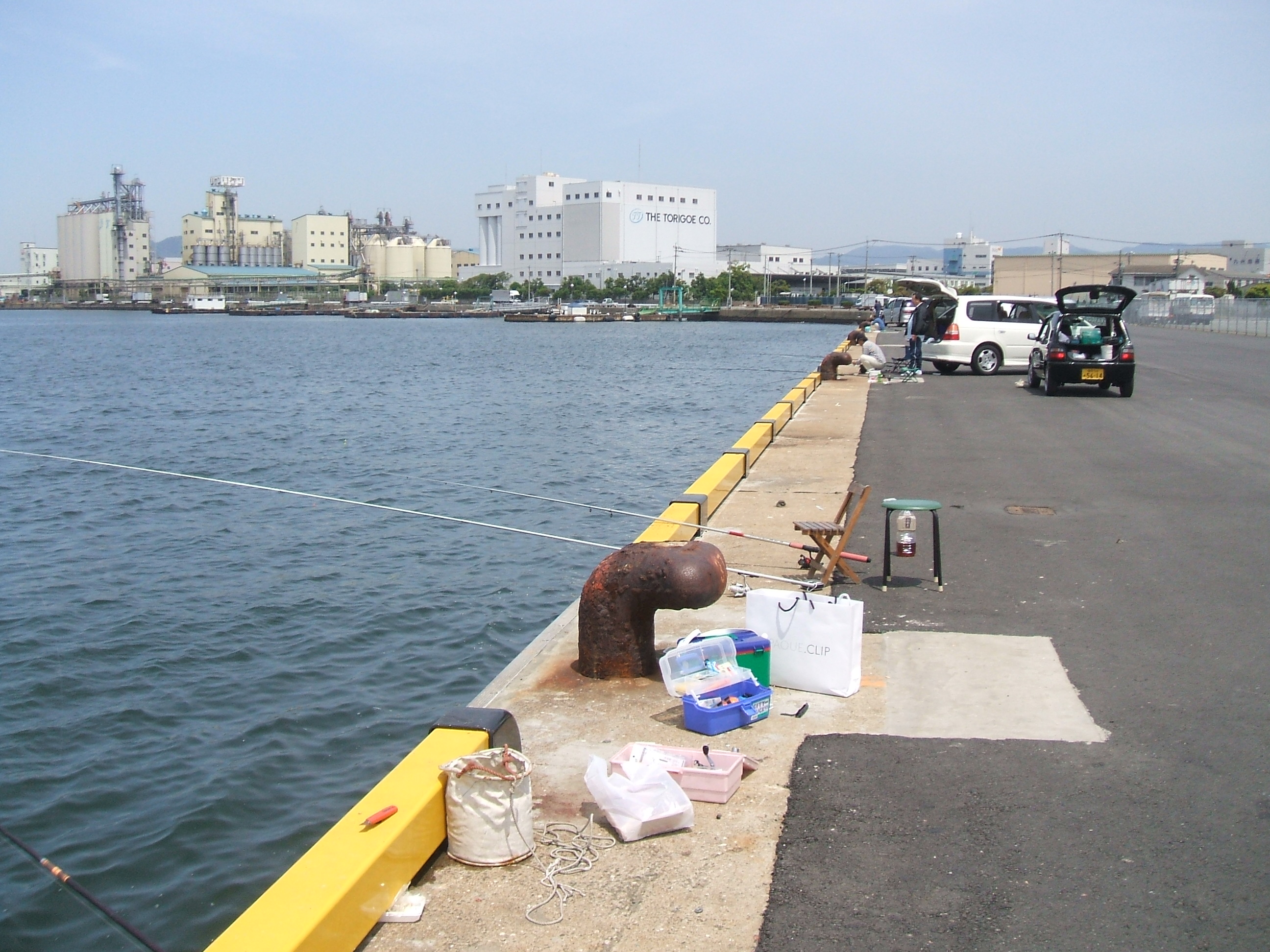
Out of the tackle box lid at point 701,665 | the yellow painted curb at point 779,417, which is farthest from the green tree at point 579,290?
the tackle box lid at point 701,665

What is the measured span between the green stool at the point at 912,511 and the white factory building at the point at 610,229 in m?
175

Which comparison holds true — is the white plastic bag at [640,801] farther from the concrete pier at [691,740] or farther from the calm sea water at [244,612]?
the calm sea water at [244,612]

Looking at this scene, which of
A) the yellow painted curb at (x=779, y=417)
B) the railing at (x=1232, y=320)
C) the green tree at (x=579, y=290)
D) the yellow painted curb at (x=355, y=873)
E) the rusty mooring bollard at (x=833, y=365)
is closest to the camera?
the yellow painted curb at (x=355, y=873)

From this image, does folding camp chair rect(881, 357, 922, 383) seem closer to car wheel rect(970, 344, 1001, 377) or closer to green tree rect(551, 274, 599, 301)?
car wheel rect(970, 344, 1001, 377)

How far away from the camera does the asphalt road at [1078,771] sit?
4.46m

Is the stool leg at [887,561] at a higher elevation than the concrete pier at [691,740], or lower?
higher

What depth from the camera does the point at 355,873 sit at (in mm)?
4461

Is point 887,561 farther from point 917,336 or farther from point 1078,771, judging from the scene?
point 917,336

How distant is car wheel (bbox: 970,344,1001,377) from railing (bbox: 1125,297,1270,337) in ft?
94.6

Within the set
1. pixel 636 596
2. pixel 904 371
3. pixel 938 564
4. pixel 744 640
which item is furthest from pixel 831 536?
pixel 904 371

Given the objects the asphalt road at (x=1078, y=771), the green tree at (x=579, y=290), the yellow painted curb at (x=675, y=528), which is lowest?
the asphalt road at (x=1078, y=771)

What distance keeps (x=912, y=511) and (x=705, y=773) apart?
4067 millimetres

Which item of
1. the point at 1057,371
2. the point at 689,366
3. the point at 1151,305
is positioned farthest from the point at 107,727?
the point at 1151,305

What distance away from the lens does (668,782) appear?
5.29 meters
